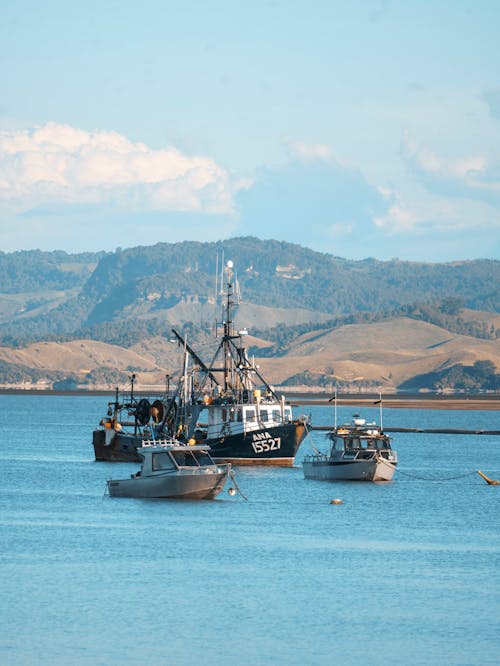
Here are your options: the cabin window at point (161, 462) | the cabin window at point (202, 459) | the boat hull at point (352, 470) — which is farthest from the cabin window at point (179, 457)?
the boat hull at point (352, 470)

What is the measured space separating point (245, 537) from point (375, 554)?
6.40m

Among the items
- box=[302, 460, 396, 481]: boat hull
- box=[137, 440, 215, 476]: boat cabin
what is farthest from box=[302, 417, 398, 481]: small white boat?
box=[137, 440, 215, 476]: boat cabin

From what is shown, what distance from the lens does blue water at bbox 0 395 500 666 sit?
39.2 m

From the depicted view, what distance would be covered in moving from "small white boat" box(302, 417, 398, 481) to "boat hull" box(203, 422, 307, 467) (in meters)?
11.2

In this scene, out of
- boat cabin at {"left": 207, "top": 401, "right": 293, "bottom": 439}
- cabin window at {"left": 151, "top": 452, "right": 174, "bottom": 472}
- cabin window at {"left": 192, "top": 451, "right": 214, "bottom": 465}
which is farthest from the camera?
boat cabin at {"left": 207, "top": 401, "right": 293, "bottom": 439}

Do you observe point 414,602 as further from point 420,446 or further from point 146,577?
point 420,446

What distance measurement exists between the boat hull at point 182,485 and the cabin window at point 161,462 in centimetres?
49

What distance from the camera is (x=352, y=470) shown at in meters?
83.3

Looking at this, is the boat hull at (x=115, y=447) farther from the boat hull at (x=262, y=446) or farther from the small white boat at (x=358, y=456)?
the small white boat at (x=358, y=456)

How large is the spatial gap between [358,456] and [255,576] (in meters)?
33.0

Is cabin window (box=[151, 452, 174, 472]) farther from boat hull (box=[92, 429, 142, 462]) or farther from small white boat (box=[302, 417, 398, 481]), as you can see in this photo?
boat hull (box=[92, 429, 142, 462])

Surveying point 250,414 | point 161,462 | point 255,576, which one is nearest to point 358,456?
point 250,414

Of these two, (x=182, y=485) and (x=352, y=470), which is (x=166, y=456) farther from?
(x=352, y=470)

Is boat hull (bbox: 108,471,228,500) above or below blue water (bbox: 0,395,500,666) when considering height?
above
